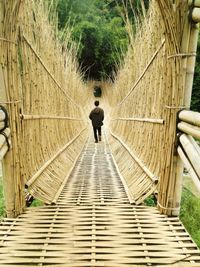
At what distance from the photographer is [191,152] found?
67.1 inches

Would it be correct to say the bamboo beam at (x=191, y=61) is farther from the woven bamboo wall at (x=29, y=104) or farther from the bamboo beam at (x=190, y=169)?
the woven bamboo wall at (x=29, y=104)

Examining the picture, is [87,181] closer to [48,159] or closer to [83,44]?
[48,159]

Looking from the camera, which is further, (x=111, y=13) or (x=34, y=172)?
(x=111, y=13)

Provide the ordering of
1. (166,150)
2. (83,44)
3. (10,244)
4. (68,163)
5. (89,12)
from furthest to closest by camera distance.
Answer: (89,12) < (83,44) < (68,163) < (166,150) < (10,244)

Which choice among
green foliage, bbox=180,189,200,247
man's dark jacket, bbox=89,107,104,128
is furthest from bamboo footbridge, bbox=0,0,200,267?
man's dark jacket, bbox=89,107,104,128

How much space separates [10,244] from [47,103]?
1.88 m

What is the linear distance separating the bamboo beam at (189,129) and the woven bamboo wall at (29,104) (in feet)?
3.05

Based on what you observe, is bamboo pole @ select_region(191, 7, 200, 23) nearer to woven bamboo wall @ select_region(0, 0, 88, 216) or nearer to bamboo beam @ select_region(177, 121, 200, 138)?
bamboo beam @ select_region(177, 121, 200, 138)

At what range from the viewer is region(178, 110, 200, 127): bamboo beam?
1.60m

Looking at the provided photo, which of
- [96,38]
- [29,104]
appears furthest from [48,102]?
[96,38]

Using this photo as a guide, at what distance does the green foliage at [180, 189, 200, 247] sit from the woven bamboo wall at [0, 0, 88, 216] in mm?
1854

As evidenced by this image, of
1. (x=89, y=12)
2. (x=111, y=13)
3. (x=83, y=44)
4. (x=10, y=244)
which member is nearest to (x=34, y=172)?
(x=10, y=244)

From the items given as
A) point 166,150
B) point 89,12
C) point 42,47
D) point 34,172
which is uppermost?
point 89,12

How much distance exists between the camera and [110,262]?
1552mm
